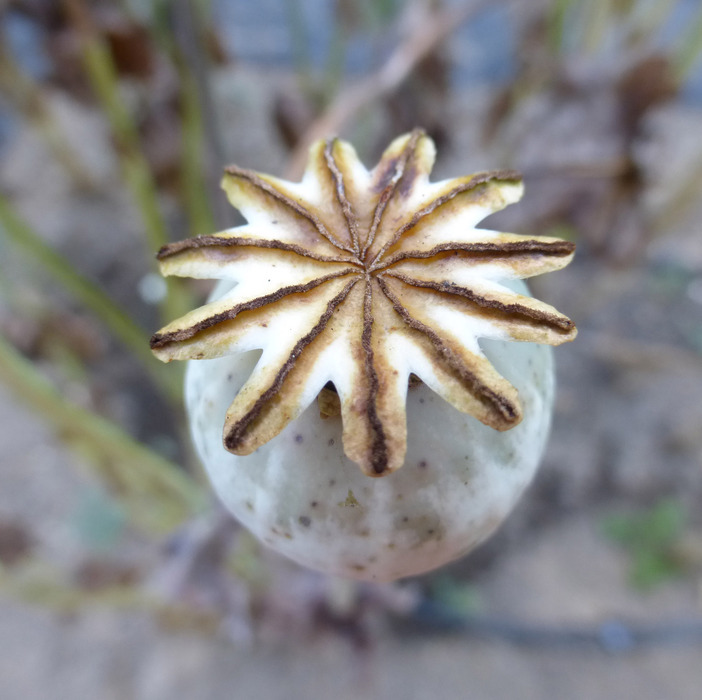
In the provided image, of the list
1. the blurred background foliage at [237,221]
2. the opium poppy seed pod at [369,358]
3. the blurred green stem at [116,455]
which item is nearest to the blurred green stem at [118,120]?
the blurred background foliage at [237,221]

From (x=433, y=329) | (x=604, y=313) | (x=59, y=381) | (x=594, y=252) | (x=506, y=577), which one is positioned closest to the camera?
(x=433, y=329)

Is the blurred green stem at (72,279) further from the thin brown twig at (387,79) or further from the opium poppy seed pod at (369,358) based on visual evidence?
the opium poppy seed pod at (369,358)

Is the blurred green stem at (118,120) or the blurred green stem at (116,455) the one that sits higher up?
the blurred green stem at (118,120)

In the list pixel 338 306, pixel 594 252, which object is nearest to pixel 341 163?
pixel 338 306

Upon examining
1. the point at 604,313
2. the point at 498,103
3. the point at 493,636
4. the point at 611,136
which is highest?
the point at 604,313

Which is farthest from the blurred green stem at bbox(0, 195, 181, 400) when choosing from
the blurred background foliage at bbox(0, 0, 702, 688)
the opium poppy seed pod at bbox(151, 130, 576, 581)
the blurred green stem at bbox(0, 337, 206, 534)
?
the opium poppy seed pod at bbox(151, 130, 576, 581)

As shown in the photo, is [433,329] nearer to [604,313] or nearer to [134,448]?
[134,448]
